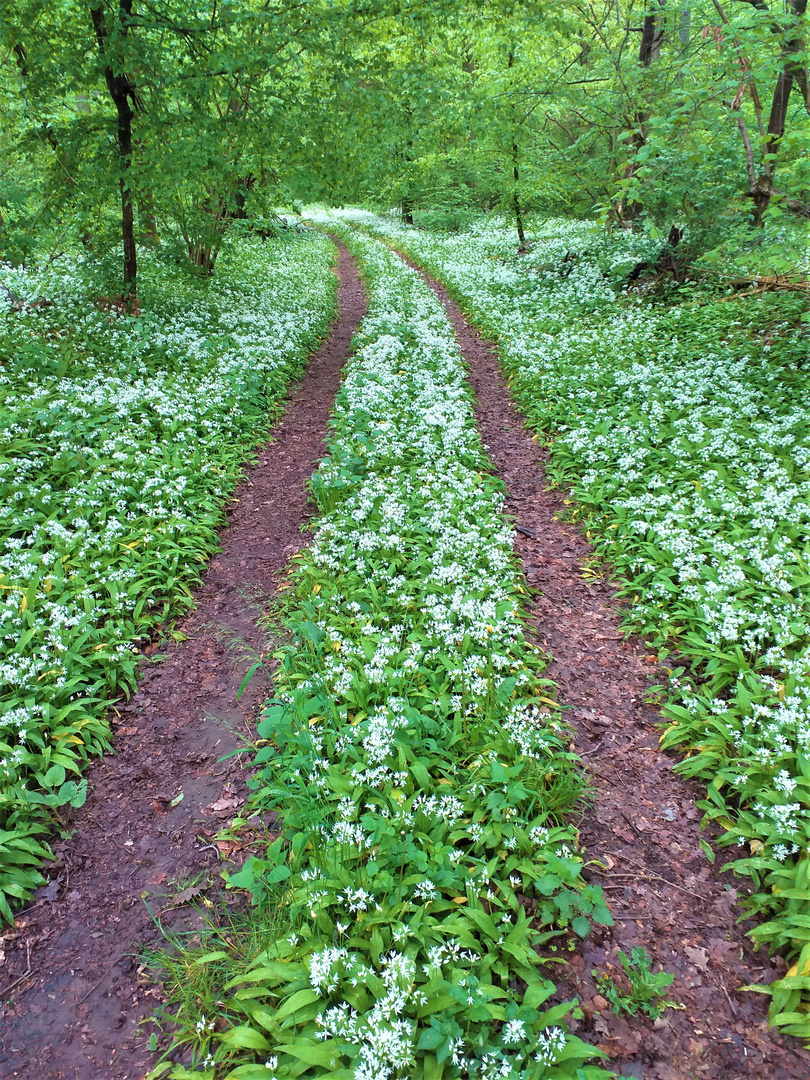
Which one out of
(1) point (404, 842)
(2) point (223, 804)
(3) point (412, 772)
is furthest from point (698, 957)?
(2) point (223, 804)

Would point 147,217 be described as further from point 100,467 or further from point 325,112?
point 100,467

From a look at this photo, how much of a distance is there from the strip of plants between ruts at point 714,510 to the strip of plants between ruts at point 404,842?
106 centimetres

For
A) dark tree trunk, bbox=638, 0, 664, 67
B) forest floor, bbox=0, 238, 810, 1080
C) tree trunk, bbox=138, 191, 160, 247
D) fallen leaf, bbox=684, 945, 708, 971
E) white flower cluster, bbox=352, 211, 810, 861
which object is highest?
dark tree trunk, bbox=638, 0, 664, 67

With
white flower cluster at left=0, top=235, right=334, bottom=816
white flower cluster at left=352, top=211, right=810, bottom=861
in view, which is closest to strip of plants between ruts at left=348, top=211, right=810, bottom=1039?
white flower cluster at left=352, top=211, right=810, bottom=861

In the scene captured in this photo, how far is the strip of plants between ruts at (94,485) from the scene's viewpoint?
4.47m

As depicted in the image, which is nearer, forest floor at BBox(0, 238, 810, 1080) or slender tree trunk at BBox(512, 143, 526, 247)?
forest floor at BBox(0, 238, 810, 1080)

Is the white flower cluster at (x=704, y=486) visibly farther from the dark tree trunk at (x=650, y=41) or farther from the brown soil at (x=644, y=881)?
the dark tree trunk at (x=650, y=41)

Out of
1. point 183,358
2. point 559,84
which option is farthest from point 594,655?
point 559,84

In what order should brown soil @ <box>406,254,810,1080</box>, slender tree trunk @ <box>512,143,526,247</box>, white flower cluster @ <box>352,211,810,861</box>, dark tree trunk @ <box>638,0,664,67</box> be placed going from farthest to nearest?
slender tree trunk @ <box>512,143,526,247</box> → dark tree trunk @ <box>638,0,664,67</box> → white flower cluster @ <box>352,211,810,861</box> → brown soil @ <box>406,254,810,1080</box>

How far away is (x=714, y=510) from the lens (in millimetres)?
6703

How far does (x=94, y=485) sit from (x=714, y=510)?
7293mm

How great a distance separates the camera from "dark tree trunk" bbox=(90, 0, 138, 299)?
10.1 meters

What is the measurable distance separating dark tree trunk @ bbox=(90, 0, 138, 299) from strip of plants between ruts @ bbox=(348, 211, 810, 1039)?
26.9ft

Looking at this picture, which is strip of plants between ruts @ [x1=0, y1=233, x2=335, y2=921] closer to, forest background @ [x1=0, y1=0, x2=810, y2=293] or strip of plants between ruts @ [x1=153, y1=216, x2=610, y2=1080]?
strip of plants between ruts @ [x1=153, y1=216, x2=610, y2=1080]
